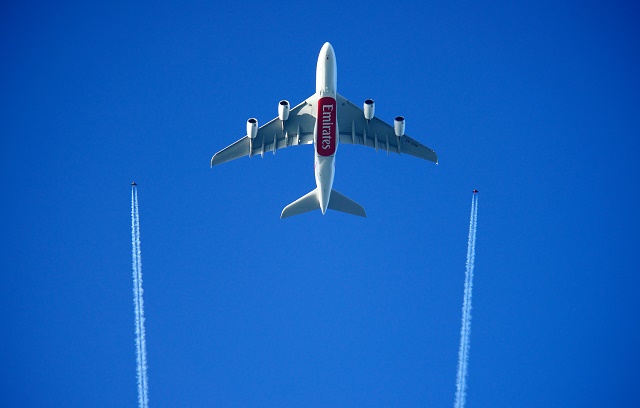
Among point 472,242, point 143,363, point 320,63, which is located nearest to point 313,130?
point 320,63

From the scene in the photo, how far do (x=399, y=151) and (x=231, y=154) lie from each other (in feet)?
35.7

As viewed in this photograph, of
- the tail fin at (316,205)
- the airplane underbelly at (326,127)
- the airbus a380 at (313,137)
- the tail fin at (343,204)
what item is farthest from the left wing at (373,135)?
the airplane underbelly at (326,127)

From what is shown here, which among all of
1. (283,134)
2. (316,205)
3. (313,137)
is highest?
(283,134)

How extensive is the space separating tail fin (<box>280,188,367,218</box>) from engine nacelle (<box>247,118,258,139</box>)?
17.5 ft

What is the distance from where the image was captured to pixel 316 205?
69500 millimetres

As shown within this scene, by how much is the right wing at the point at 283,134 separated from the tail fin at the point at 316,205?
3740 millimetres

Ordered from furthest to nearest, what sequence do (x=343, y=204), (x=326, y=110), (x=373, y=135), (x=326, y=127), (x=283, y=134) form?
(x=373, y=135) < (x=283, y=134) < (x=343, y=204) < (x=326, y=127) < (x=326, y=110)

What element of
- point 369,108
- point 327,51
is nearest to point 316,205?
point 369,108

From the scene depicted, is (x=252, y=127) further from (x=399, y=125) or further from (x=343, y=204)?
(x=399, y=125)

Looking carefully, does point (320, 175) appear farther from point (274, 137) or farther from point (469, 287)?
point (469, 287)

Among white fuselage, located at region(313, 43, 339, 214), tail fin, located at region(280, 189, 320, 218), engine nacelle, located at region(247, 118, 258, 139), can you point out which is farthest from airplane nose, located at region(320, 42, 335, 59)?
tail fin, located at region(280, 189, 320, 218)

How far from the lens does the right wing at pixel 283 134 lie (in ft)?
228

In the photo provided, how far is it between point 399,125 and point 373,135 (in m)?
3.37

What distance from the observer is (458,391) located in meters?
69.8
